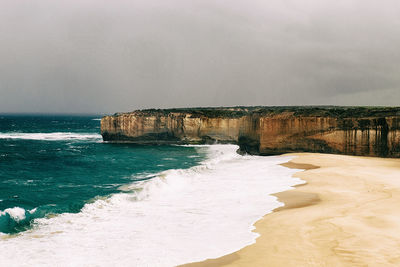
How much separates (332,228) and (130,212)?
8.89m

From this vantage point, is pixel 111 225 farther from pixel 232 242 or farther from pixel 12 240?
pixel 232 242

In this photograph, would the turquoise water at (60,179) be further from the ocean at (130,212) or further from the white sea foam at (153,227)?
the white sea foam at (153,227)

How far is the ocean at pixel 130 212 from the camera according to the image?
32.4 ft

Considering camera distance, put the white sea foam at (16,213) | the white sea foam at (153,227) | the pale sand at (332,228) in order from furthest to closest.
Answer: the white sea foam at (16,213)
the white sea foam at (153,227)
the pale sand at (332,228)

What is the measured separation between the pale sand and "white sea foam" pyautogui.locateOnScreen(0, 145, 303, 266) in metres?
0.75

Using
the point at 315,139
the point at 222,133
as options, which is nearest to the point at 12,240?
the point at 315,139

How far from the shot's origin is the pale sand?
852cm

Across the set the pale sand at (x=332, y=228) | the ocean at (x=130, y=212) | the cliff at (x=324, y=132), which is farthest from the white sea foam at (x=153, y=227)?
the cliff at (x=324, y=132)

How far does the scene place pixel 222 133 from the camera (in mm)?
49844

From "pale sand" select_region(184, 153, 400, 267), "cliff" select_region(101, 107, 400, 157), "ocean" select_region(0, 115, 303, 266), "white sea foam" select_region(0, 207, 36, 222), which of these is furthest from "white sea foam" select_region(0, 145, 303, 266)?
"cliff" select_region(101, 107, 400, 157)

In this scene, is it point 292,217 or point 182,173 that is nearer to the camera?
point 292,217

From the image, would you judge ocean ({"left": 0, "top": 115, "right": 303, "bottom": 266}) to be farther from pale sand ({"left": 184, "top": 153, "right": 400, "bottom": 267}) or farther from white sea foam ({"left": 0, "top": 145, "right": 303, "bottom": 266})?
pale sand ({"left": 184, "top": 153, "right": 400, "bottom": 267})

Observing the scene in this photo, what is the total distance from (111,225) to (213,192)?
23.4 feet

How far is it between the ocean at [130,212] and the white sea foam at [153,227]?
34 mm
